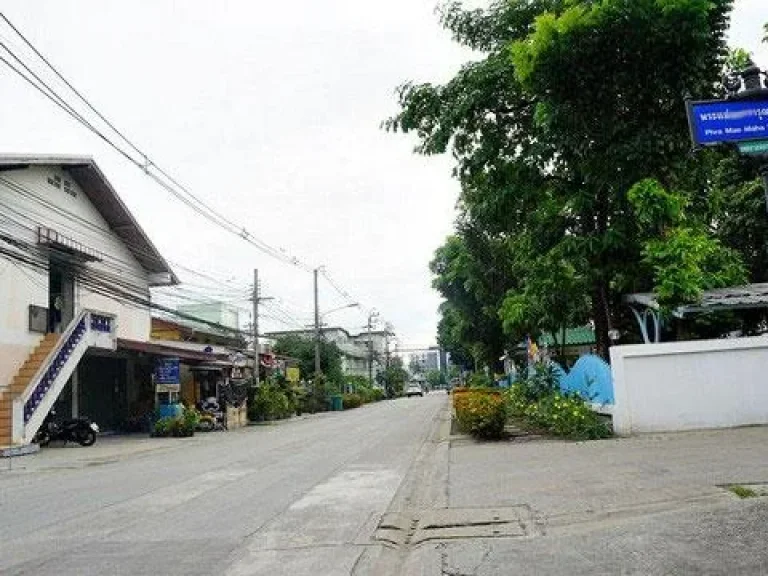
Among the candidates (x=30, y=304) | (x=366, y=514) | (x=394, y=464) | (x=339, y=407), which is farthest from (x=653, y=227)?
Result: (x=339, y=407)

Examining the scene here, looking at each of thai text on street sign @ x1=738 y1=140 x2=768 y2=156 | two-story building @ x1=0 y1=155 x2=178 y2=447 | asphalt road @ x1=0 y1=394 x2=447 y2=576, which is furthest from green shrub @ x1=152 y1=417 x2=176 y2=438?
thai text on street sign @ x1=738 y1=140 x2=768 y2=156

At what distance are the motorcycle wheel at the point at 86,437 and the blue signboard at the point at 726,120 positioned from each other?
21.2 m

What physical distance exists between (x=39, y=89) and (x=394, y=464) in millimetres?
9104

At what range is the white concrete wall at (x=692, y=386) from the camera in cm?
1379

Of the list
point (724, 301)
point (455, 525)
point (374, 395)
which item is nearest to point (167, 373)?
point (724, 301)

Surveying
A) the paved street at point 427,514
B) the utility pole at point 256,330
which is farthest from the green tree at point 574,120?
the utility pole at point 256,330

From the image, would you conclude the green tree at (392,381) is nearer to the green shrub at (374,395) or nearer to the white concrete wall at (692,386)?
the green shrub at (374,395)

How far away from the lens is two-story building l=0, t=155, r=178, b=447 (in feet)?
74.1

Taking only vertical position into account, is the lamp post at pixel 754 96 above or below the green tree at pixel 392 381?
above

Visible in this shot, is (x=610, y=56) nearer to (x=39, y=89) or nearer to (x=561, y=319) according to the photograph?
(x=561, y=319)

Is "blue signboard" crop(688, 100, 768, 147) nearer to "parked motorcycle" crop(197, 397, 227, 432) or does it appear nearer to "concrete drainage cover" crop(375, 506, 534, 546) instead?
"concrete drainage cover" crop(375, 506, 534, 546)

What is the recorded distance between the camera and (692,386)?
13.9 metres

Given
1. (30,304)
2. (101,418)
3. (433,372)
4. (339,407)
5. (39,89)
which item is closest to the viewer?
(39,89)

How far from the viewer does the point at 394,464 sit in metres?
13.7
